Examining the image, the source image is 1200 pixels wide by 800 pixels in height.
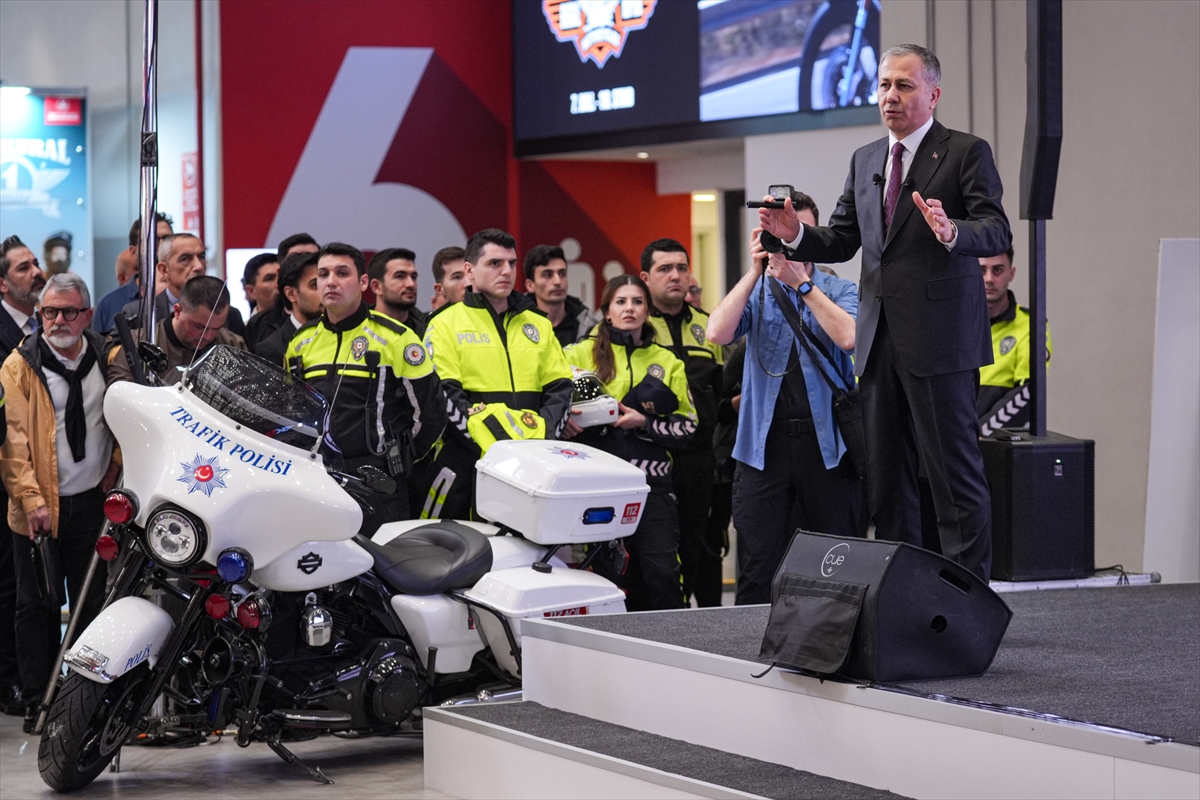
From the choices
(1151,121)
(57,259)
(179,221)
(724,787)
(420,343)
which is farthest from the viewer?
(179,221)

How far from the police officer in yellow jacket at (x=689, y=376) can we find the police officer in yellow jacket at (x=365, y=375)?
126 cm

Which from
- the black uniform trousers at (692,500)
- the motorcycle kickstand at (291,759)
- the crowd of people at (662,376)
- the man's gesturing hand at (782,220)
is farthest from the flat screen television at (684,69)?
the motorcycle kickstand at (291,759)

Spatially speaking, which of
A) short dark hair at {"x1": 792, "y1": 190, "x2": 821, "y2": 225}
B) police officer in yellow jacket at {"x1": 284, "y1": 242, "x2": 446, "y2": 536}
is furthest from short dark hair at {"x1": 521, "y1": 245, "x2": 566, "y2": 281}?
short dark hair at {"x1": 792, "y1": 190, "x2": 821, "y2": 225}

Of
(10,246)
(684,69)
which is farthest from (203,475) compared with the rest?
(684,69)

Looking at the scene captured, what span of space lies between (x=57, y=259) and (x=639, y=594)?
5.27m

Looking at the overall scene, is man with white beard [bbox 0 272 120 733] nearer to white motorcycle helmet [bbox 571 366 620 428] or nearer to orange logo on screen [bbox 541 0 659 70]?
white motorcycle helmet [bbox 571 366 620 428]

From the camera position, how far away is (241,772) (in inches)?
170

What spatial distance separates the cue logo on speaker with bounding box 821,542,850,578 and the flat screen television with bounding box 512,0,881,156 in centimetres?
631

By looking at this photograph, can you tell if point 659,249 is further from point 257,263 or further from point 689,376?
point 257,263

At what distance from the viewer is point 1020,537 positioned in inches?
178

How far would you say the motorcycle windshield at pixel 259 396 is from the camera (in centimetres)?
397

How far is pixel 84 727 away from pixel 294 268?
7.71 feet

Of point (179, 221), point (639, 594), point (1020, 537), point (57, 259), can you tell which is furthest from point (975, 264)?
point (179, 221)

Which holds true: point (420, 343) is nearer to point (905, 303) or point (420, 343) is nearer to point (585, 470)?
point (585, 470)
